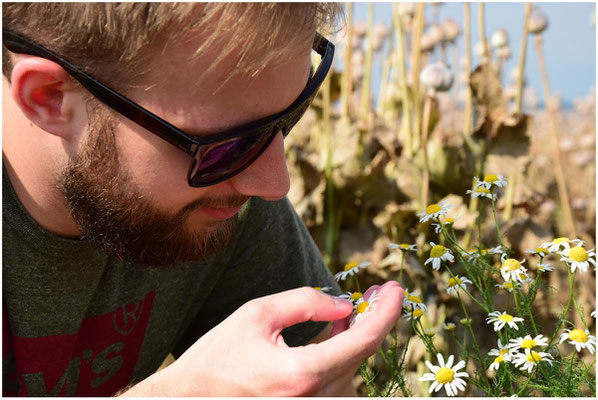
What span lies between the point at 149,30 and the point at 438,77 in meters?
1.12

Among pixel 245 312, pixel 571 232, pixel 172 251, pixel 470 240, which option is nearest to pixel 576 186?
pixel 571 232

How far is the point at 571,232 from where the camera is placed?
210cm

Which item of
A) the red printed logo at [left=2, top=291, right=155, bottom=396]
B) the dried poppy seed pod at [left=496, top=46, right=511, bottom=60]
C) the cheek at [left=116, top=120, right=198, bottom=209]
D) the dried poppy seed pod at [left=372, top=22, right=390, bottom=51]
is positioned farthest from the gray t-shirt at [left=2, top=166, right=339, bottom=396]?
the dried poppy seed pod at [left=372, top=22, right=390, bottom=51]

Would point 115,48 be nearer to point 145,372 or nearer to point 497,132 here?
point 145,372

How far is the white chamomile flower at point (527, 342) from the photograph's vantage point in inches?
34.7

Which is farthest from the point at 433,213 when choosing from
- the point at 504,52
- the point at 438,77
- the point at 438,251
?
the point at 504,52

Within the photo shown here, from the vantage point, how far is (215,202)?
1.18 meters

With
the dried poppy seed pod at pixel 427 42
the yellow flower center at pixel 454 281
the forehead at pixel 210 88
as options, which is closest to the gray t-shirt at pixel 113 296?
the forehead at pixel 210 88

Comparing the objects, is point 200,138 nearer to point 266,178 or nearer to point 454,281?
point 266,178

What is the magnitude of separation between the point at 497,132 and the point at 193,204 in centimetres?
120

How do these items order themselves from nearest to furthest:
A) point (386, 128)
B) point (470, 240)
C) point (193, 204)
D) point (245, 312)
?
1. point (245, 312)
2. point (193, 204)
3. point (470, 240)
4. point (386, 128)

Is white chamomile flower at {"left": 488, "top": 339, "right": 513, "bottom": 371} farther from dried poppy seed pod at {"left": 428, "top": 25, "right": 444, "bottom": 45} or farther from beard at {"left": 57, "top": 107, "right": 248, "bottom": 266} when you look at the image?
dried poppy seed pod at {"left": 428, "top": 25, "right": 444, "bottom": 45}

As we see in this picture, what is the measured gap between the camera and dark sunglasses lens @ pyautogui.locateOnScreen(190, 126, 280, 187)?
1082 millimetres

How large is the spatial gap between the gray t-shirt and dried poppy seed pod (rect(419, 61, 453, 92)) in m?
0.62
